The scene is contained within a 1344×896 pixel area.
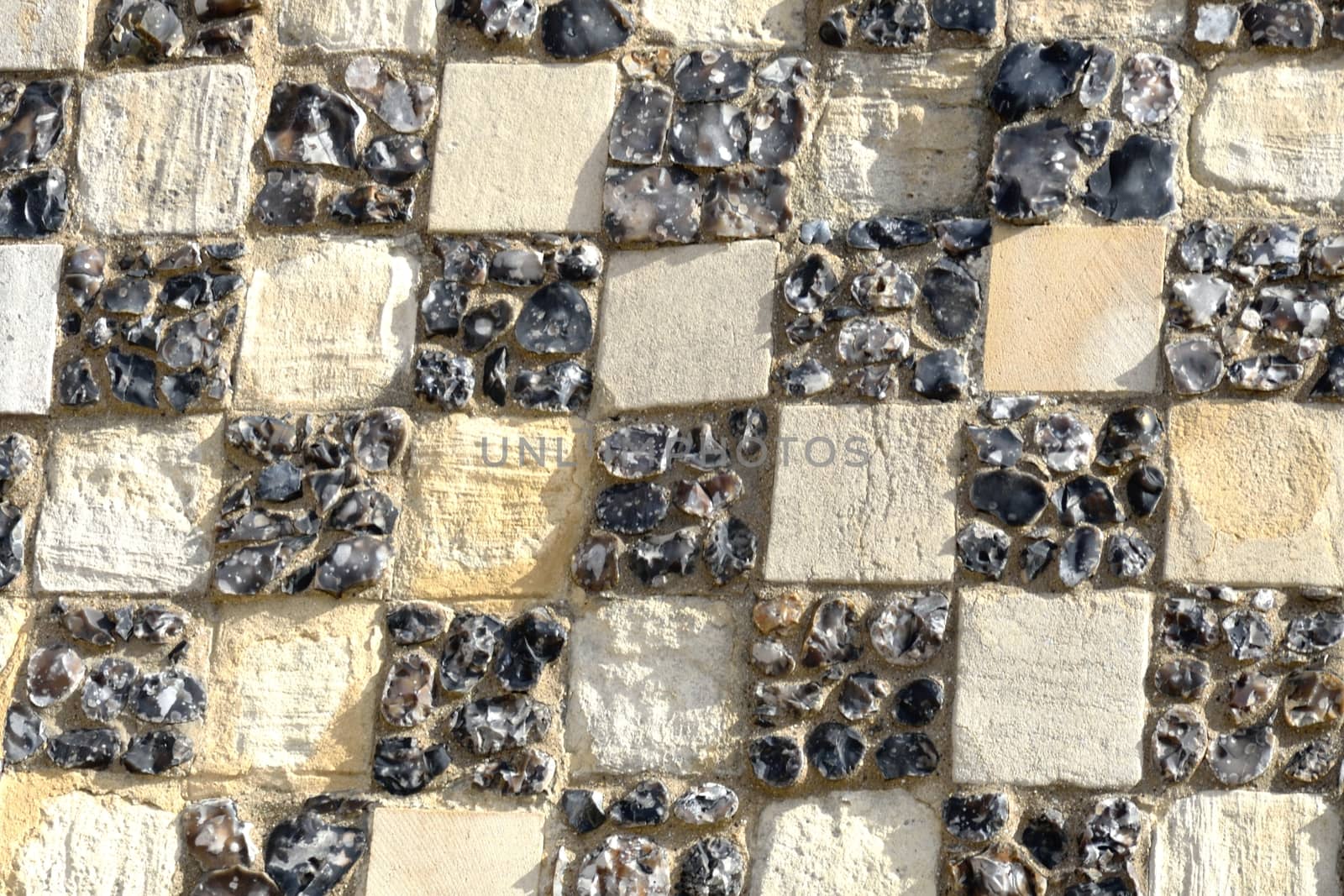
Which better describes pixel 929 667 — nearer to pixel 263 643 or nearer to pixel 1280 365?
pixel 1280 365

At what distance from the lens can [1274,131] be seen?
69.8 inches

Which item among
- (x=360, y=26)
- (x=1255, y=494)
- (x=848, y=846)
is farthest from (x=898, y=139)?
(x=848, y=846)

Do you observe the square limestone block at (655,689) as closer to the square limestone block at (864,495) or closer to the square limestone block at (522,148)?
the square limestone block at (864,495)

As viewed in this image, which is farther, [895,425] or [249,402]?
[249,402]

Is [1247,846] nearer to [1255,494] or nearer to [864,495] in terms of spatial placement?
[1255,494]

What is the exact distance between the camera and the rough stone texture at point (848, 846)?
1.69 m

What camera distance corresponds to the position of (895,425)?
69.7 inches

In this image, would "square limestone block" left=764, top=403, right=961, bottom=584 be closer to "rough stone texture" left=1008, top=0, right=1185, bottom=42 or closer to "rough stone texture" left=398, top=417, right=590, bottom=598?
"rough stone texture" left=398, top=417, right=590, bottom=598

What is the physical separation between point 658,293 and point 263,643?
60 cm

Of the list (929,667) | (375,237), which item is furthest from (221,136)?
(929,667)

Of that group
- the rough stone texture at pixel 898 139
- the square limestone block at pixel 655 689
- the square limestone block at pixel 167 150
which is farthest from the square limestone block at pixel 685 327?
the square limestone block at pixel 167 150

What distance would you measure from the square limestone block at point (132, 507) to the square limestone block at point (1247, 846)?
110cm

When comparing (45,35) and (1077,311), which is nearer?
(1077,311)

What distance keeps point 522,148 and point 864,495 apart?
577 mm
